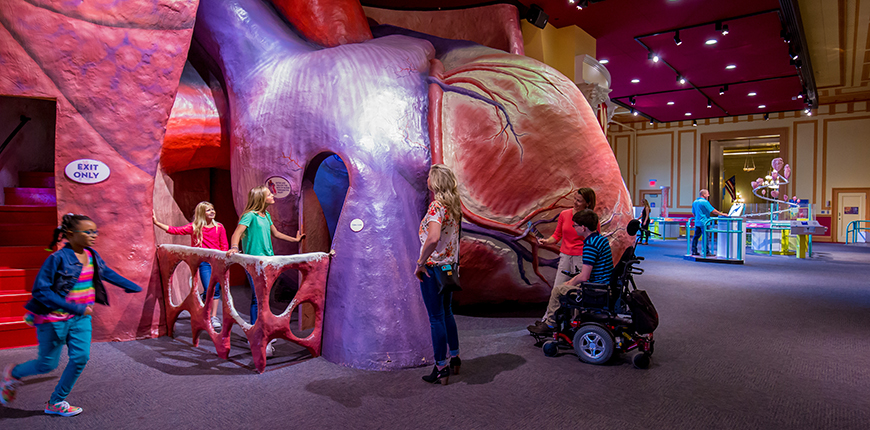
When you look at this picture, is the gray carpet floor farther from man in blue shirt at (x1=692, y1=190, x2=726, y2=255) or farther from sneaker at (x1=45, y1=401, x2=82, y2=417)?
man in blue shirt at (x1=692, y1=190, x2=726, y2=255)

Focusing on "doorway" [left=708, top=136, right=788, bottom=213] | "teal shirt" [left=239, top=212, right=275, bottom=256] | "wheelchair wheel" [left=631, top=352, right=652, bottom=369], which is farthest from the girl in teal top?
"doorway" [left=708, top=136, right=788, bottom=213]

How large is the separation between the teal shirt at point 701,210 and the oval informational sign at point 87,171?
32.8 feet

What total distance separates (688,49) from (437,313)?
8.99 m

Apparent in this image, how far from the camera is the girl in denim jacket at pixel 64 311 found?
269cm

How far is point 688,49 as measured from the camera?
9.55 meters

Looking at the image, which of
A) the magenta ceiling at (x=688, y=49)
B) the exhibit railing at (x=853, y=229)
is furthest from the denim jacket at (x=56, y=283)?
the exhibit railing at (x=853, y=229)

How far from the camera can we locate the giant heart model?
394cm

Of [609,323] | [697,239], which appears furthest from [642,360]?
[697,239]

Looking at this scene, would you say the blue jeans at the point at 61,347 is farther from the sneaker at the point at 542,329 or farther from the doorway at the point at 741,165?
the doorway at the point at 741,165

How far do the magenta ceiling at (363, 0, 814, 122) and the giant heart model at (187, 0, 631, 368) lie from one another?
6.85 feet

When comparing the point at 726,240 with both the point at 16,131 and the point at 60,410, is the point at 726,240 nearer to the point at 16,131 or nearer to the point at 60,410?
the point at 60,410

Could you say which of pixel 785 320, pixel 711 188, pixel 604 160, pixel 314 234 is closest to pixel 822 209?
pixel 711 188

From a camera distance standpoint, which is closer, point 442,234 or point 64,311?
point 64,311

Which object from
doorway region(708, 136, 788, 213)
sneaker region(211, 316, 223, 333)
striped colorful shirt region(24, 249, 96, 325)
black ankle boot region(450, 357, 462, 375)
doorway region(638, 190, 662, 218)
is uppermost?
doorway region(708, 136, 788, 213)
